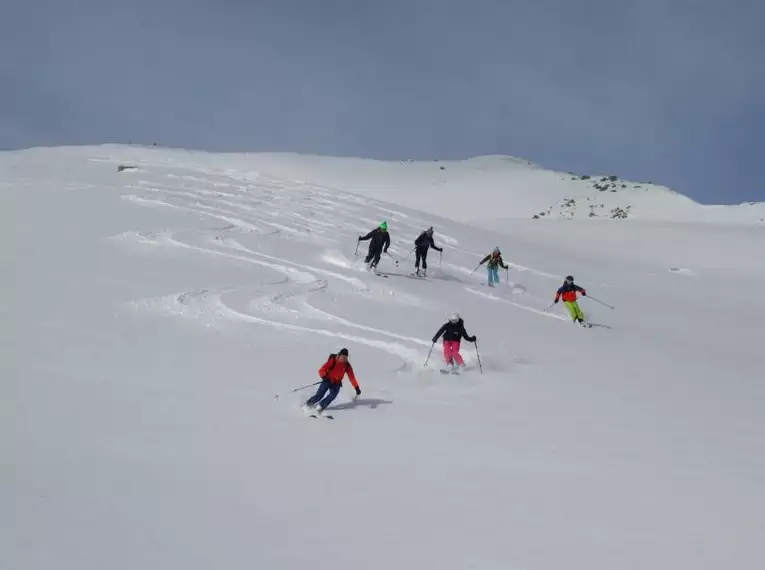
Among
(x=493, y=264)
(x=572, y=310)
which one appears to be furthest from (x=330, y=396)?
(x=493, y=264)

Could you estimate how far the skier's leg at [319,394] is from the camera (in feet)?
29.3

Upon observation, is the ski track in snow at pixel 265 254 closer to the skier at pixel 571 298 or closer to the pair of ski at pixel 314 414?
the pair of ski at pixel 314 414

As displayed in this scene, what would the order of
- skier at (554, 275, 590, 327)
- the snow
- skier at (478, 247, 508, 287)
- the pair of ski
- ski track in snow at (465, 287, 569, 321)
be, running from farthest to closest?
skier at (478, 247, 508, 287)
ski track in snow at (465, 287, 569, 321)
skier at (554, 275, 590, 327)
the pair of ski
the snow

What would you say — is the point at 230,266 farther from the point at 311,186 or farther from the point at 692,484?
the point at 311,186

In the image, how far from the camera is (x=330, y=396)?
351 inches

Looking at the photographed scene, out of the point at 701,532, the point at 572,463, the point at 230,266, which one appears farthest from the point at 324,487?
the point at 230,266

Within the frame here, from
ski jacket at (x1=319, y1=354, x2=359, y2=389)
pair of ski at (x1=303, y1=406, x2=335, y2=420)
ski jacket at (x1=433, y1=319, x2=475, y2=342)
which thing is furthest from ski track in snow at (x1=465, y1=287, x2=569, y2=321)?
pair of ski at (x1=303, y1=406, x2=335, y2=420)

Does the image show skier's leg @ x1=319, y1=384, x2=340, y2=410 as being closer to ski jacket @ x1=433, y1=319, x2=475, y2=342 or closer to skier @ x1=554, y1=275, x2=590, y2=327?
ski jacket @ x1=433, y1=319, x2=475, y2=342

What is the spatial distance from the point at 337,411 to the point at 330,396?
0.41 metres

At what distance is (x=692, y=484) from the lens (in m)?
6.77

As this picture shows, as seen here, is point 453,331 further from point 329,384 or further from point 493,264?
point 493,264

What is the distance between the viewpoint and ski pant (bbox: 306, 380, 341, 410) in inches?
350

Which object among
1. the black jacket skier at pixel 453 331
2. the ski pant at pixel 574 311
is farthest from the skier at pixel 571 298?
the black jacket skier at pixel 453 331

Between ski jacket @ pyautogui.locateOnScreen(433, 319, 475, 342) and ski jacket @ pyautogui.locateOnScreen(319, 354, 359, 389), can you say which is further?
ski jacket @ pyautogui.locateOnScreen(433, 319, 475, 342)
